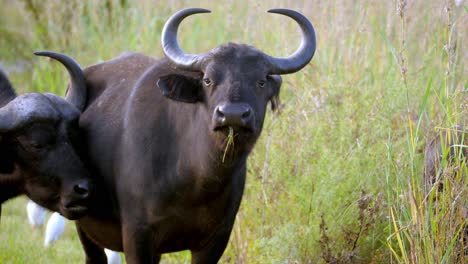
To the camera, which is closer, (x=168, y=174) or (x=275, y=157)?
(x=168, y=174)

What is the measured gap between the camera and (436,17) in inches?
319

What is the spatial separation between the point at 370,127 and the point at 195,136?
207 centimetres

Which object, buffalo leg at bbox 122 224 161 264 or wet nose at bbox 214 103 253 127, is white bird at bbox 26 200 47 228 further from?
wet nose at bbox 214 103 253 127

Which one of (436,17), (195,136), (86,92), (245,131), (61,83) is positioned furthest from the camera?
(61,83)

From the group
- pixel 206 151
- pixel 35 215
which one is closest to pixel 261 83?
pixel 206 151

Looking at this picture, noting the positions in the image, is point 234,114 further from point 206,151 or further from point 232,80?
point 206,151

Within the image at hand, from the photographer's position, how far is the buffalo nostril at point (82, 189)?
593 centimetres

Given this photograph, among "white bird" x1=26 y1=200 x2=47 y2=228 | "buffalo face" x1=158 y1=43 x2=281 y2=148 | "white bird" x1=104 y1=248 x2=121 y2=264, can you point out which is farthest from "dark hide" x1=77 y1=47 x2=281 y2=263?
"white bird" x1=26 y1=200 x2=47 y2=228

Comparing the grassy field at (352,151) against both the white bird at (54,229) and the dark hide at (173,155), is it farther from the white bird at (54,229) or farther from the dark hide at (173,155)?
the dark hide at (173,155)

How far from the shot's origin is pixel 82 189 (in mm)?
5949

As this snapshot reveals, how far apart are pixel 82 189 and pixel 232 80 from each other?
1.41 metres

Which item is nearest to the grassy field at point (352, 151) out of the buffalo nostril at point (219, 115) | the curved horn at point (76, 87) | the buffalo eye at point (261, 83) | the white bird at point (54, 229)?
the white bird at point (54, 229)

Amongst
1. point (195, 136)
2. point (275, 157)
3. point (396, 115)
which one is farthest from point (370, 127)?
point (195, 136)

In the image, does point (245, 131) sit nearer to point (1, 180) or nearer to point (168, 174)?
point (168, 174)
